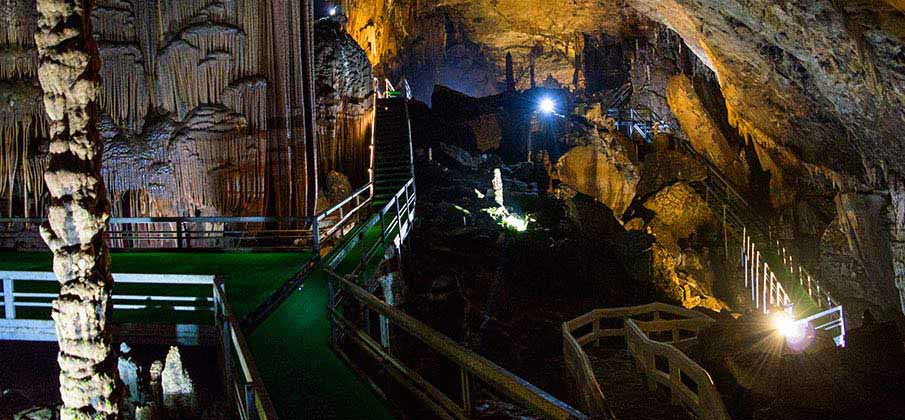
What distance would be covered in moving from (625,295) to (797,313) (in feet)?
14.0

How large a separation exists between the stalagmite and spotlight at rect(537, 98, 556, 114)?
74.8ft

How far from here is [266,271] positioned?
814 centimetres

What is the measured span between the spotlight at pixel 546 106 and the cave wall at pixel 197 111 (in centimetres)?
1588

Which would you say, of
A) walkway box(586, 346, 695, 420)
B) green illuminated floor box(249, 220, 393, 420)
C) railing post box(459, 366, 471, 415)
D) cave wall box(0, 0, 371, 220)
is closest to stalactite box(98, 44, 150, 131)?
cave wall box(0, 0, 371, 220)

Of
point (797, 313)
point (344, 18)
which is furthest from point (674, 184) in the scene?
point (344, 18)

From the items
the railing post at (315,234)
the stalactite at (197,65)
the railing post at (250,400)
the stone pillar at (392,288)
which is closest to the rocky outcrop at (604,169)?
the stone pillar at (392,288)

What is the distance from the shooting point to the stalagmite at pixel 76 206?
372cm

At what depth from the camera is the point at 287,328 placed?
5820mm

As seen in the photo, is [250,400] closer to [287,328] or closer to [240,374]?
[240,374]

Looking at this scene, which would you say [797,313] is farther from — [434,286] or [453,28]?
[453,28]

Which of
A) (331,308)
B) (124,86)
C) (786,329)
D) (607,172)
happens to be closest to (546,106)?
(607,172)

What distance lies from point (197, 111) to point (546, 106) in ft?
57.6

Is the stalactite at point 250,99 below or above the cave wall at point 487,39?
below

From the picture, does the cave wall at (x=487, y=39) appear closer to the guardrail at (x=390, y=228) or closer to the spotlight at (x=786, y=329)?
the guardrail at (x=390, y=228)
